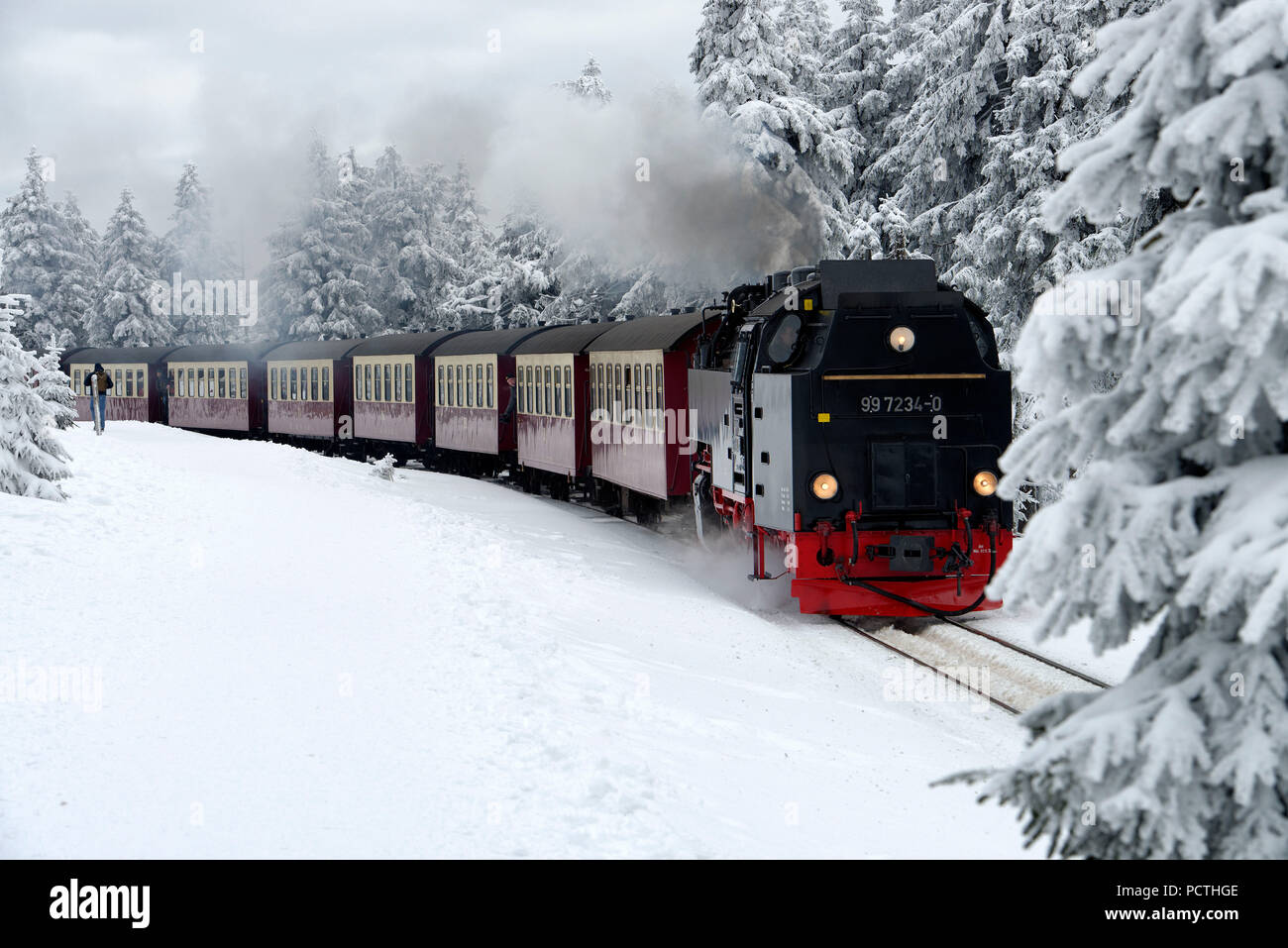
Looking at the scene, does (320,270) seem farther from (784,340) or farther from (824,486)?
(824,486)

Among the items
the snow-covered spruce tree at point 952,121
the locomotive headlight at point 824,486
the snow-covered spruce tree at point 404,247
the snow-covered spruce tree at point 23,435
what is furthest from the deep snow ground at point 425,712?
the snow-covered spruce tree at point 404,247

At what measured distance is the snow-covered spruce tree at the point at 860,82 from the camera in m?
38.3

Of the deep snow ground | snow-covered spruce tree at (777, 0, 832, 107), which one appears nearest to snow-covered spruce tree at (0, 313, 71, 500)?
the deep snow ground

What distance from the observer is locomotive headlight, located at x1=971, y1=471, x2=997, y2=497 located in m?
12.5

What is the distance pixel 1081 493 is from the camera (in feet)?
12.2

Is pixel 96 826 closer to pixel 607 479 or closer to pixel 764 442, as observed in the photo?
pixel 764 442

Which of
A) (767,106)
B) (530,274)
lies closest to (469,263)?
(530,274)

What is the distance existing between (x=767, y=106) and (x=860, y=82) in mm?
12772

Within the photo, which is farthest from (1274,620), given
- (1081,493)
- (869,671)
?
(869,671)

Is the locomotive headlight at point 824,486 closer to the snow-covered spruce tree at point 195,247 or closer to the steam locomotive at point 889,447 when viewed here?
the steam locomotive at point 889,447

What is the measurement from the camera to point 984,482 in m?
12.5

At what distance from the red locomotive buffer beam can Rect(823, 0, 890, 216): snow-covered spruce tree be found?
2653cm

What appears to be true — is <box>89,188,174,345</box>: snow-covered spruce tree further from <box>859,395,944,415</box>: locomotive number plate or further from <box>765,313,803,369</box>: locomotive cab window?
<box>859,395,944,415</box>: locomotive number plate

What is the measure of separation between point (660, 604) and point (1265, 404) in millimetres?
10179
